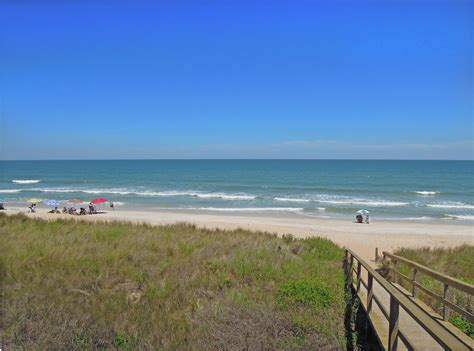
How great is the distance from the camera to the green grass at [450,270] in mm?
7184

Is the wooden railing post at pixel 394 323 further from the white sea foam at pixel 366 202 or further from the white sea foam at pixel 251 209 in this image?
the white sea foam at pixel 366 202

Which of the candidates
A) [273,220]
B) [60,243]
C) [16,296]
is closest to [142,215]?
[273,220]

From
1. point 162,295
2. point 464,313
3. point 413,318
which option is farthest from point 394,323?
point 162,295

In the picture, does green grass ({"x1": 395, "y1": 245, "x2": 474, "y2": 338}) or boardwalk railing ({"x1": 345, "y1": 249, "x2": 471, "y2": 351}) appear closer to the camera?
boardwalk railing ({"x1": 345, "y1": 249, "x2": 471, "y2": 351})

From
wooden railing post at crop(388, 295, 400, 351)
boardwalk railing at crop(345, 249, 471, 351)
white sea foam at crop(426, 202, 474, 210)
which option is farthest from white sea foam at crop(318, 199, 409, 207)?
wooden railing post at crop(388, 295, 400, 351)

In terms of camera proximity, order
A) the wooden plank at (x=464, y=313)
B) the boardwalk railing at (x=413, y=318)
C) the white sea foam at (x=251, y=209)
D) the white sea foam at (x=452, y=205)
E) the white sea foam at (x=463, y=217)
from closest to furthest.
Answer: the boardwalk railing at (x=413, y=318)
the wooden plank at (x=464, y=313)
the white sea foam at (x=463, y=217)
the white sea foam at (x=251, y=209)
the white sea foam at (x=452, y=205)

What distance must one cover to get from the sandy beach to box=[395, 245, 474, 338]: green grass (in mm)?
2334

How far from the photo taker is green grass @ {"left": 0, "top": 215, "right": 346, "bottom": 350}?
543 centimetres

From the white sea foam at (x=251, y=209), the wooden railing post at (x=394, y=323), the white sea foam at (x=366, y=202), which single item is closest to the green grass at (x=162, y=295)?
the wooden railing post at (x=394, y=323)

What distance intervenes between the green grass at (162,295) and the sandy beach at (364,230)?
7617 millimetres

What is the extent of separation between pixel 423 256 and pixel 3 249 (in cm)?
1301

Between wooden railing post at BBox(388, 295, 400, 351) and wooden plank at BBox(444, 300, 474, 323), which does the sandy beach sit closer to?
wooden plank at BBox(444, 300, 474, 323)

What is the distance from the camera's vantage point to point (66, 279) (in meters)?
7.77

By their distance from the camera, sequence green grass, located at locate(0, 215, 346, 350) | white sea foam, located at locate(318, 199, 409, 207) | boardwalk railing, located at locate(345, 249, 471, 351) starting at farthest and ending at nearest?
white sea foam, located at locate(318, 199, 409, 207), green grass, located at locate(0, 215, 346, 350), boardwalk railing, located at locate(345, 249, 471, 351)
